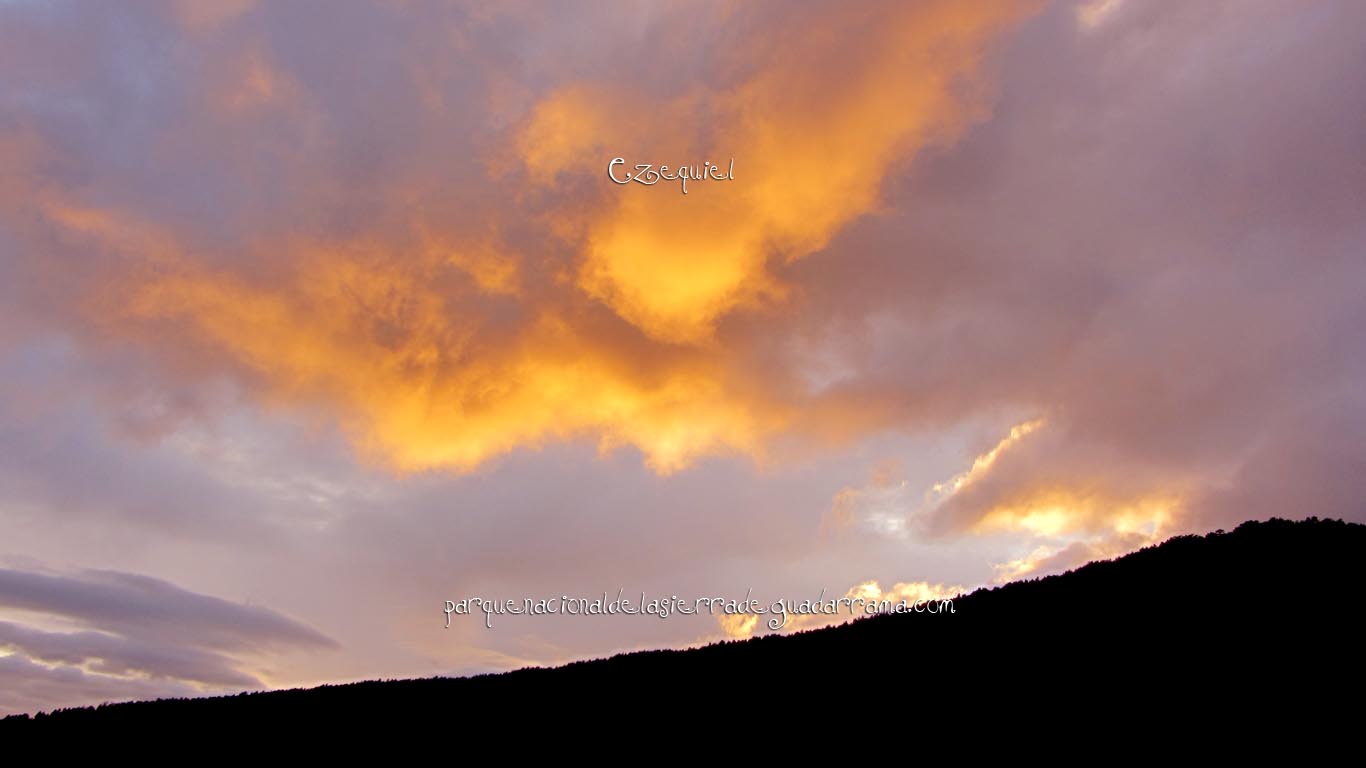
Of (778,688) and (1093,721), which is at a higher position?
(778,688)

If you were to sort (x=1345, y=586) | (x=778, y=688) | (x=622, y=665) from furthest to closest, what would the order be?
1. (x=622, y=665)
2. (x=778, y=688)
3. (x=1345, y=586)

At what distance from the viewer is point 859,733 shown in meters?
25.0

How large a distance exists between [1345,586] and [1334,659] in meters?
4.18

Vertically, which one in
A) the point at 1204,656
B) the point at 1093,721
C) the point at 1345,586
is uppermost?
the point at 1345,586

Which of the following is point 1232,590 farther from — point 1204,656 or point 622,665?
point 622,665

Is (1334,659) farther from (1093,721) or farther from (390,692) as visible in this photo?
(390,692)

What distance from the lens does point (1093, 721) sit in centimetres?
A: 2211

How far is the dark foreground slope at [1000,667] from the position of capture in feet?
76.1

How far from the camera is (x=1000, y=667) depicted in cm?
2656

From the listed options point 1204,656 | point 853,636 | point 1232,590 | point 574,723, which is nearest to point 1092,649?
point 1204,656

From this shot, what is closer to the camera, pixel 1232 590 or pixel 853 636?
pixel 1232 590

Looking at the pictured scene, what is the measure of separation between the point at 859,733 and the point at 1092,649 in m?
7.06

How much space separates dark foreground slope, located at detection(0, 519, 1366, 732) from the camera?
23188 millimetres

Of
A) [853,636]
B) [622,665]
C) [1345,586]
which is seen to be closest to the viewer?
[1345,586]
